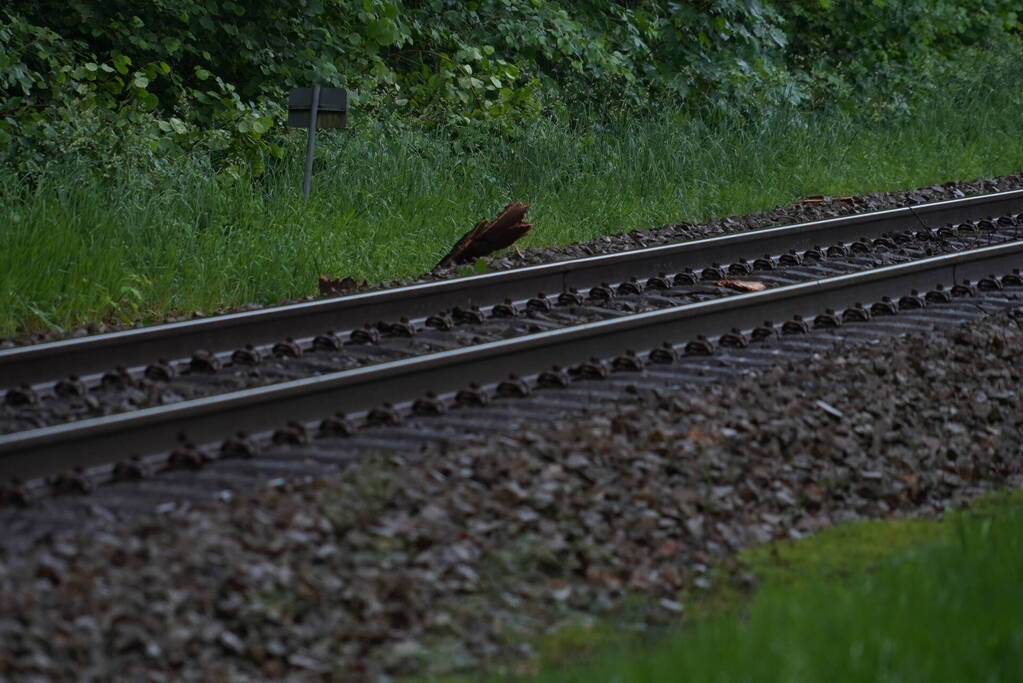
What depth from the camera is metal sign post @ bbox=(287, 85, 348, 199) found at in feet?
36.8

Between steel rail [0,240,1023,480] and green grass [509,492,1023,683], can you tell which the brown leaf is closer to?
steel rail [0,240,1023,480]

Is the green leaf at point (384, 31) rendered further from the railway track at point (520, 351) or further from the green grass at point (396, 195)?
the railway track at point (520, 351)

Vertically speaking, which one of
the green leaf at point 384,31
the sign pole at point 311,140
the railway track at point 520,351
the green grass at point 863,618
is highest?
the green leaf at point 384,31

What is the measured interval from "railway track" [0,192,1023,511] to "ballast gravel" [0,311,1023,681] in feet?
1.65

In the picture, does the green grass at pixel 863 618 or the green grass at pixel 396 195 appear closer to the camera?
the green grass at pixel 863 618

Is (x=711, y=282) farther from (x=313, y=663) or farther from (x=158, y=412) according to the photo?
(x=313, y=663)

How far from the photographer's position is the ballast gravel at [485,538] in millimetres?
3990

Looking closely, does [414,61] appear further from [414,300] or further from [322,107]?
[414,300]

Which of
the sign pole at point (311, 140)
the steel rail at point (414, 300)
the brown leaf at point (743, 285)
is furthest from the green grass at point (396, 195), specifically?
the brown leaf at point (743, 285)

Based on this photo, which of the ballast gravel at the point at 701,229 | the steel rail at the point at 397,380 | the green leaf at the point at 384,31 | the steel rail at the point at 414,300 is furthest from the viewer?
the green leaf at the point at 384,31

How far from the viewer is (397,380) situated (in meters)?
6.18

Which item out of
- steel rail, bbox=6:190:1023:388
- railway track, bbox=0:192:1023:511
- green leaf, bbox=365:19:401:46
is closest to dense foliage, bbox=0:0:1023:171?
green leaf, bbox=365:19:401:46

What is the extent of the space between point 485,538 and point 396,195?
7.71 metres

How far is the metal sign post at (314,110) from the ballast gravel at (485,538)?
5.84 m
